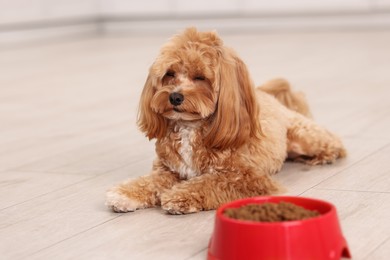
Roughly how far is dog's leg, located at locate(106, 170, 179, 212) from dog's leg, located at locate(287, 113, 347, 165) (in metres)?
0.54

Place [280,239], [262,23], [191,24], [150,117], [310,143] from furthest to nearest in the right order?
1. [191,24]
2. [262,23]
3. [310,143]
4. [150,117]
5. [280,239]

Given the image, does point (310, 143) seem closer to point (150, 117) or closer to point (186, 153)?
point (186, 153)

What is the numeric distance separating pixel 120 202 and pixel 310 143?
79 centimetres

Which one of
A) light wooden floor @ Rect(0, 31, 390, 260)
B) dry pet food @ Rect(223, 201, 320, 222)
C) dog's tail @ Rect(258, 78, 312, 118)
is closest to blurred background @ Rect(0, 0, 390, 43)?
light wooden floor @ Rect(0, 31, 390, 260)

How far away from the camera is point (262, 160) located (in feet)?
8.19

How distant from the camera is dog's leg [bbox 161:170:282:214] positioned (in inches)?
90.1

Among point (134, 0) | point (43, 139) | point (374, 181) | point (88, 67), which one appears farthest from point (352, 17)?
point (374, 181)

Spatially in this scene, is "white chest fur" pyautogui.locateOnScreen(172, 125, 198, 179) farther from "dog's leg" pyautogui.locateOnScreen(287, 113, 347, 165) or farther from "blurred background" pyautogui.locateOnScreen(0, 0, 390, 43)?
"blurred background" pyautogui.locateOnScreen(0, 0, 390, 43)

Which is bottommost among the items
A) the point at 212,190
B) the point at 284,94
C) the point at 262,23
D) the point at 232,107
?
the point at 262,23

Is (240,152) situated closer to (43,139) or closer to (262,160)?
(262,160)

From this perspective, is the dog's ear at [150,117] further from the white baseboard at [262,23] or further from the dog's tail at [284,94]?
the white baseboard at [262,23]

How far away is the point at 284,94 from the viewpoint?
310cm

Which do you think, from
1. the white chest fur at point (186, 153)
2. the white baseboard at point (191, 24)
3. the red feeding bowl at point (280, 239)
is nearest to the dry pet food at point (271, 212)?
the red feeding bowl at point (280, 239)

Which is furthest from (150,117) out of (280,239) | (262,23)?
(262,23)
